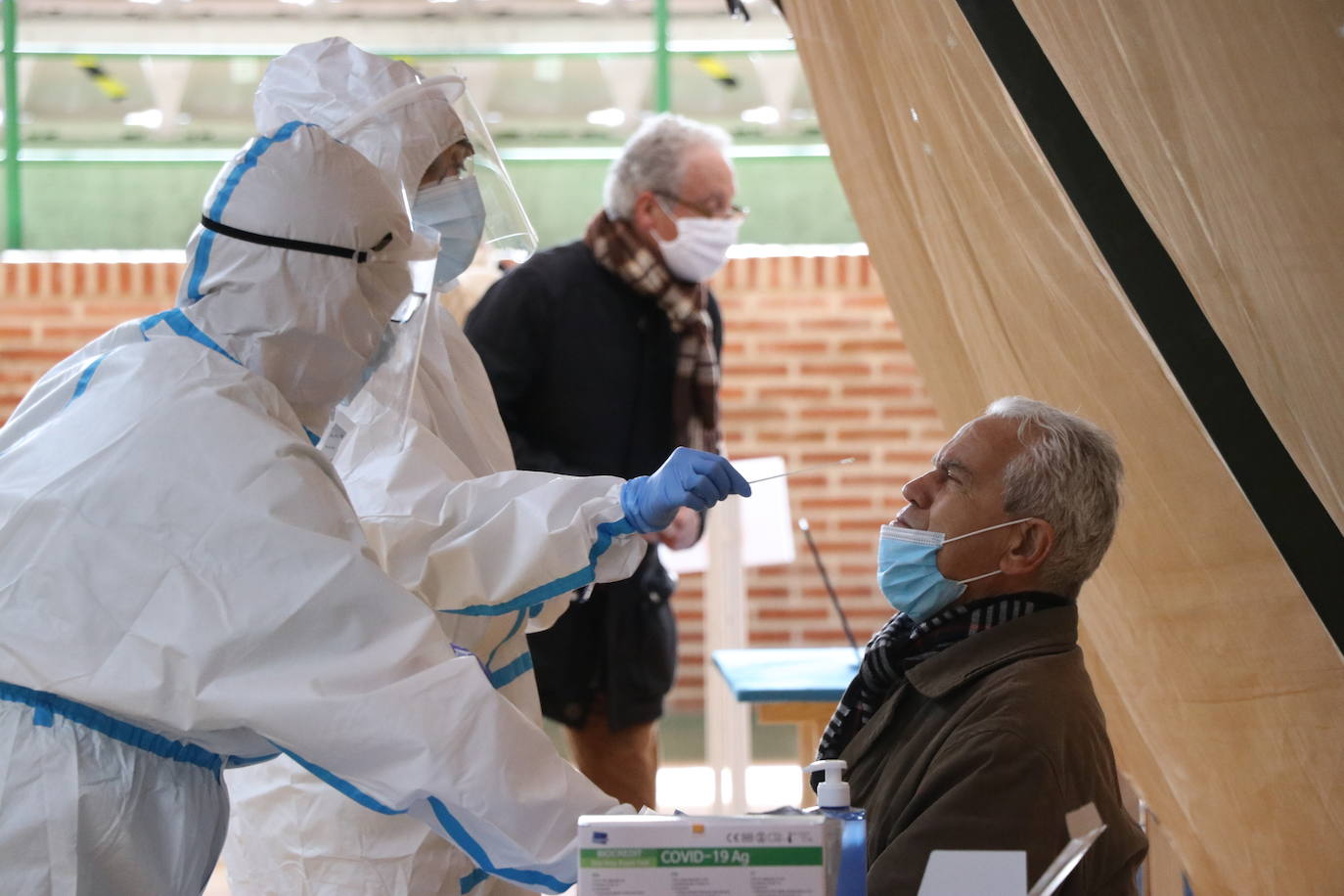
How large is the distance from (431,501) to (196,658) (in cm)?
51

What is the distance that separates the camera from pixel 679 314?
10.1ft

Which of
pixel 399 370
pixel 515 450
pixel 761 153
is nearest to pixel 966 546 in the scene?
pixel 399 370

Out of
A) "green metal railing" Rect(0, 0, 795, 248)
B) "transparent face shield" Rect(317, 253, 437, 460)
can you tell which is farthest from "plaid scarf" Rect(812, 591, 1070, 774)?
"green metal railing" Rect(0, 0, 795, 248)

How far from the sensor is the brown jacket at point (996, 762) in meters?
Answer: 1.48

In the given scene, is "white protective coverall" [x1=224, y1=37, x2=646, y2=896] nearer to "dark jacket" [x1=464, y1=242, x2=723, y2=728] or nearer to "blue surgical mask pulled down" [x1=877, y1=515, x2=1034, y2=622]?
"blue surgical mask pulled down" [x1=877, y1=515, x2=1034, y2=622]

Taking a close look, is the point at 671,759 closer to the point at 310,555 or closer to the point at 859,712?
the point at 859,712

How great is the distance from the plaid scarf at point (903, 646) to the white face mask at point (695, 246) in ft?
4.18

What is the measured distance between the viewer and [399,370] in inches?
75.8

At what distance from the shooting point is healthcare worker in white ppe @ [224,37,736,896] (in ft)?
5.55

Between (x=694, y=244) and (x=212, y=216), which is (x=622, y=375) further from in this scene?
(x=212, y=216)

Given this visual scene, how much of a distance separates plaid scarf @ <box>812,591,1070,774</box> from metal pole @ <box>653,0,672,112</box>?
12.9ft

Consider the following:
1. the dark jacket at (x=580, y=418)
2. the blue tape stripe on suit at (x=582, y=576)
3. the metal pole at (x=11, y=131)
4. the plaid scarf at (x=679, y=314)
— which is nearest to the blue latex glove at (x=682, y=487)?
the blue tape stripe on suit at (x=582, y=576)

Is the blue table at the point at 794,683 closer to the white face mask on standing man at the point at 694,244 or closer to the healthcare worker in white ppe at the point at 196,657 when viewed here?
the white face mask on standing man at the point at 694,244

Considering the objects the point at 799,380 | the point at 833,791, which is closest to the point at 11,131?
the point at 799,380
